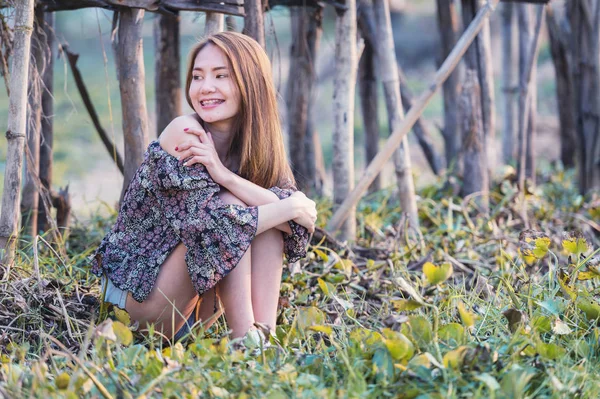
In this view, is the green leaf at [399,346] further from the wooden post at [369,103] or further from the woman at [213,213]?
the wooden post at [369,103]

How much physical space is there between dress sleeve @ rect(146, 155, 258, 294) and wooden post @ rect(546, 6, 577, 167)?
283 cm

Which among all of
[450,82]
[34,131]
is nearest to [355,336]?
[34,131]

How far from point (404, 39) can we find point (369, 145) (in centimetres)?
1011

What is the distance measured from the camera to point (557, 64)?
460 cm

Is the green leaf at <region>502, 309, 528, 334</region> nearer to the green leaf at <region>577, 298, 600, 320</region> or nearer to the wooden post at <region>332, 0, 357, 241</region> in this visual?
the green leaf at <region>577, 298, 600, 320</region>

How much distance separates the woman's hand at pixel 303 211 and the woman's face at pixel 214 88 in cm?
34

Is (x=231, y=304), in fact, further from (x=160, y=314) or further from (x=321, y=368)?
(x=321, y=368)

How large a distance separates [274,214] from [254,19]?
92cm

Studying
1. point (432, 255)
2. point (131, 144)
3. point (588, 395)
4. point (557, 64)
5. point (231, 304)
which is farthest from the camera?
point (557, 64)

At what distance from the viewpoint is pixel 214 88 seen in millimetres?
2266

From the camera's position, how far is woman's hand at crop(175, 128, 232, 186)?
84.6 inches

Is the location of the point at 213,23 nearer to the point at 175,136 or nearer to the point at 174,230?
the point at 175,136

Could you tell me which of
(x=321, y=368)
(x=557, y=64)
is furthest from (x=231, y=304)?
(x=557, y=64)

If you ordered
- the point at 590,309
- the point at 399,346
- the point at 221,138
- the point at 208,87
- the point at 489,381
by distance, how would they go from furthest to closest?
1. the point at 221,138
2. the point at 208,87
3. the point at 590,309
4. the point at 399,346
5. the point at 489,381
